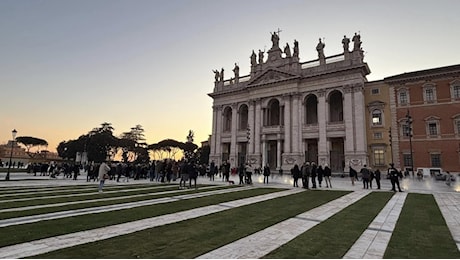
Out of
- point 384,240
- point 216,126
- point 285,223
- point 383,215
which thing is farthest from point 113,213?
point 216,126

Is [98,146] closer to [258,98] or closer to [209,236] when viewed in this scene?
[258,98]

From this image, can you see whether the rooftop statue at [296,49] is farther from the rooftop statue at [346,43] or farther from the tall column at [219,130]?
the tall column at [219,130]

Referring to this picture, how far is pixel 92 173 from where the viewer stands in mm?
23828

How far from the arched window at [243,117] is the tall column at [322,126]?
1451 centimetres

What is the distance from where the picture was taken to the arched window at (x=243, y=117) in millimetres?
51344

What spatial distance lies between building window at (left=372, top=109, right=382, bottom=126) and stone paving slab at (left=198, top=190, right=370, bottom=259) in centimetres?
3428

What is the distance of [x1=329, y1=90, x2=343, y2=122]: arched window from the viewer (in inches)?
1709

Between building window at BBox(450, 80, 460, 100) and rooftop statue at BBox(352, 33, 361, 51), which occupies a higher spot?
rooftop statue at BBox(352, 33, 361, 51)

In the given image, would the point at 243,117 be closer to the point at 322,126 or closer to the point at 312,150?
the point at 312,150

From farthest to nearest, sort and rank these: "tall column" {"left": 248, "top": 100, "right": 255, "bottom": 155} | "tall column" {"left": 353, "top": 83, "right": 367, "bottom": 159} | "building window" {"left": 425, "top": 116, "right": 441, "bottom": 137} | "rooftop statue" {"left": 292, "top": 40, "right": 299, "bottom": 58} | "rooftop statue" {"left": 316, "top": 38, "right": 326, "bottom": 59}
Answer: "tall column" {"left": 248, "top": 100, "right": 255, "bottom": 155} < "rooftop statue" {"left": 292, "top": 40, "right": 299, "bottom": 58} < "rooftop statue" {"left": 316, "top": 38, "right": 326, "bottom": 59} < "tall column" {"left": 353, "top": 83, "right": 367, "bottom": 159} < "building window" {"left": 425, "top": 116, "right": 441, "bottom": 137}

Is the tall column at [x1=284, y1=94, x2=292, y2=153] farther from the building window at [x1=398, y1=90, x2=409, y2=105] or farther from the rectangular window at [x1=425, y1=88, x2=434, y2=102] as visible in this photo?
the rectangular window at [x1=425, y1=88, x2=434, y2=102]

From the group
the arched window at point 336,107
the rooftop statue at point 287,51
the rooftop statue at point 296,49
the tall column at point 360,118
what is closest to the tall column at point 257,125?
the rooftop statue at point 287,51

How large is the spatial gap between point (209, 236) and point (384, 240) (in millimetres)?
3644

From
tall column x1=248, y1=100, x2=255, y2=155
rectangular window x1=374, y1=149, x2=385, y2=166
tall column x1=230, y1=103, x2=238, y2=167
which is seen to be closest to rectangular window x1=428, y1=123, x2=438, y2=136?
rectangular window x1=374, y1=149, x2=385, y2=166
